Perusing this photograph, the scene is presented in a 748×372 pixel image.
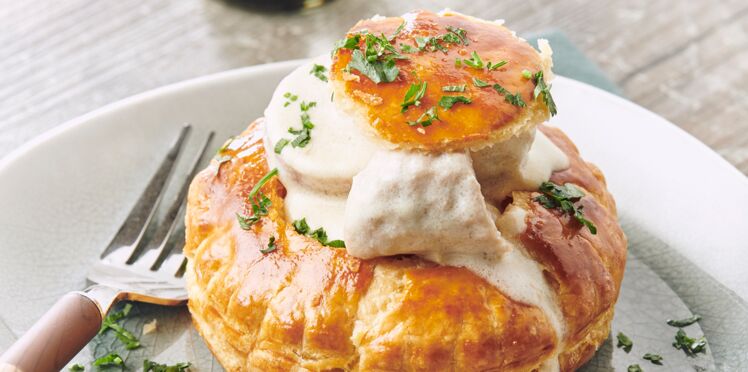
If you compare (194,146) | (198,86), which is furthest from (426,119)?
(198,86)

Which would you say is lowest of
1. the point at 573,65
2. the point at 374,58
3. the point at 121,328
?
the point at 573,65

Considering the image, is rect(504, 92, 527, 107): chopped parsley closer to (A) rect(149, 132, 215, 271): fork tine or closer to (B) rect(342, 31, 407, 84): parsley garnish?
(B) rect(342, 31, 407, 84): parsley garnish

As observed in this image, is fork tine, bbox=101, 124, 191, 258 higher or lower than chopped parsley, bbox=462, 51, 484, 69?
lower

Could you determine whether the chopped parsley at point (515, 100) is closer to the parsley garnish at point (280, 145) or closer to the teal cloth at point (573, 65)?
the parsley garnish at point (280, 145)

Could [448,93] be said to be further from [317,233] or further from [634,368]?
[634,368]

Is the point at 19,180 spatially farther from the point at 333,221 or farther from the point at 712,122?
the point at 712,122

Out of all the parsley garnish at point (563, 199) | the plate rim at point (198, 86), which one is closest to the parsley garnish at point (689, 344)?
the parsley garnish at point (563, 199)

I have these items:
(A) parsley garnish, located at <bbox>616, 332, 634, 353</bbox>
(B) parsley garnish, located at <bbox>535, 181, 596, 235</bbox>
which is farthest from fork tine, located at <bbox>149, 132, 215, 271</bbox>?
(A) parsley garnish, located at <bbox>616, 332, 634, 353</bbox>
